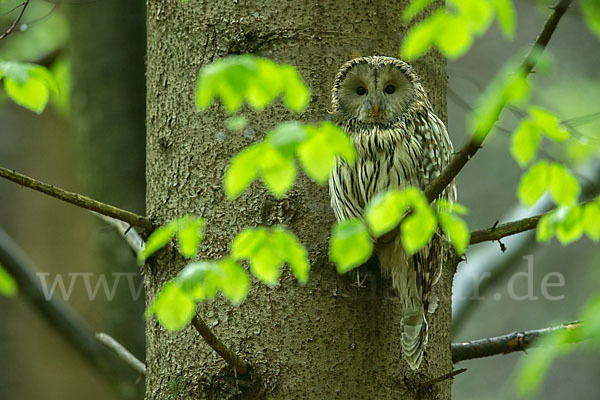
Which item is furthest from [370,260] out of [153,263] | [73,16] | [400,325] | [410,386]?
[73,16]

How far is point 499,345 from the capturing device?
2.79 m

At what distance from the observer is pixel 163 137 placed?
9.07 feet

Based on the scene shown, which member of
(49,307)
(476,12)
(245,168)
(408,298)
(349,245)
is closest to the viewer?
(476,12)

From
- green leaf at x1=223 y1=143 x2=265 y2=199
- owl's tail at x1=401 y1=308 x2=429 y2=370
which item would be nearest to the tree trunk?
owl's tail at x1=401 y1=308 x2=429 y2=370

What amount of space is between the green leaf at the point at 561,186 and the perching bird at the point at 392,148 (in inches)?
23.9

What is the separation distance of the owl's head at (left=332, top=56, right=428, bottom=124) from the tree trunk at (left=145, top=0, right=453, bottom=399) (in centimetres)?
17

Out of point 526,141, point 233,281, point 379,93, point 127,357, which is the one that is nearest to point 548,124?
point 526,141

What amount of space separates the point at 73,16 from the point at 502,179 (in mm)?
7304

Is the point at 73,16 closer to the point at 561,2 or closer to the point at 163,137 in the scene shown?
the point at 163,137

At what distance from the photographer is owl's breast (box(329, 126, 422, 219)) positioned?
302 cm

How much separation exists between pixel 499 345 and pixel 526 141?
999 millimetres

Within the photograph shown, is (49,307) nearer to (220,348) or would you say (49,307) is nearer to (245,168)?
(220,348)

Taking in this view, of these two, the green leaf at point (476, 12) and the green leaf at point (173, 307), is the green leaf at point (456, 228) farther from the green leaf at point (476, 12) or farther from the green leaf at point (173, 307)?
the green leaf at point (173, 307)

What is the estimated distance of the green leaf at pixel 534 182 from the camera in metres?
2.25
